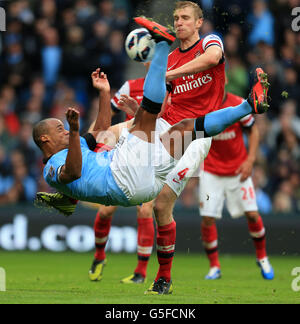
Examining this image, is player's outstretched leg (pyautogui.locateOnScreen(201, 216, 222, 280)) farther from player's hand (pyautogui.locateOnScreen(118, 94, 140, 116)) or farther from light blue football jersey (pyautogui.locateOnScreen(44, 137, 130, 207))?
light blue football jersey (pyautogui.locateOnScreen(44, 137, 130, 207))

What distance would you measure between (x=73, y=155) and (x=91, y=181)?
15.2 inches

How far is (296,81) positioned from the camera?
1457 cm

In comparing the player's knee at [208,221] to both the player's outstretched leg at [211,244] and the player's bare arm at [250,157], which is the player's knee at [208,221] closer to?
the player's outstretched leg at [211,244]

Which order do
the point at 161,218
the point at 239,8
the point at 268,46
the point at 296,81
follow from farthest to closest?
the point at 296,81 < the point at 268,46 < the point at 239,8 < the point at 161,218

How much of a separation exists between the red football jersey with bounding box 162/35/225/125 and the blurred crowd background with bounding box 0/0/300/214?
4.26 meters

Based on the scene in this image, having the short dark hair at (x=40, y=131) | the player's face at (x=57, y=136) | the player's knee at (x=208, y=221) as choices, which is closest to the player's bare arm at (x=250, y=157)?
the player's knee at (x=208, y=221)

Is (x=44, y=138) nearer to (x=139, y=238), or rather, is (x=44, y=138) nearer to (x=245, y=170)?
(x=139, y=238)

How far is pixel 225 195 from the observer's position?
10656mm

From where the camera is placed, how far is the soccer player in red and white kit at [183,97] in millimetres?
7586

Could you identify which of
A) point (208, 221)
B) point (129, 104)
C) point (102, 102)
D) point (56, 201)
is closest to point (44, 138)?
point (56, 201)

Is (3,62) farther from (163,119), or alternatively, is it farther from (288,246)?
(163,119)

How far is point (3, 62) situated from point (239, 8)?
860cm

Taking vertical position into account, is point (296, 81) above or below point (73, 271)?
above
